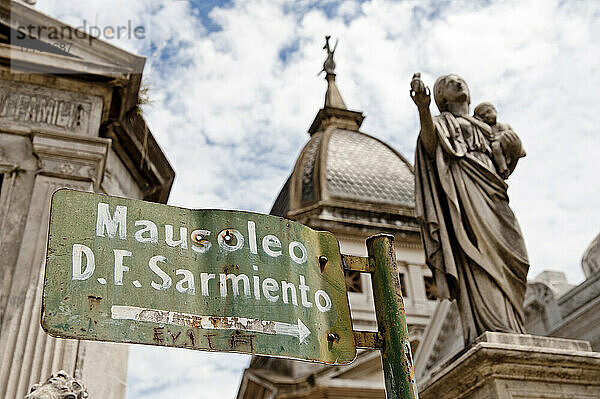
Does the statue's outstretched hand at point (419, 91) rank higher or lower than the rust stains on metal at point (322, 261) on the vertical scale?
higher

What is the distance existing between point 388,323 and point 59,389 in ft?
7.80

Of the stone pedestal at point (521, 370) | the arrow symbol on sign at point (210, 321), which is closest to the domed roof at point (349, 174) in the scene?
the stone pedestal at point (521, 370)

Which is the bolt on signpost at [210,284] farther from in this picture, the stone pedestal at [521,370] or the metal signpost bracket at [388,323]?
the stone pedestal at [521,370]

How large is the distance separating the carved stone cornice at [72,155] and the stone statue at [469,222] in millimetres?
4104

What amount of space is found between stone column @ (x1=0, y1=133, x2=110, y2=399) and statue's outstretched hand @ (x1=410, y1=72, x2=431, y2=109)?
14.1 feet

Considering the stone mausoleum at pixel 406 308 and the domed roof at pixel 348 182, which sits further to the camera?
the domed roof at pixel 348 182

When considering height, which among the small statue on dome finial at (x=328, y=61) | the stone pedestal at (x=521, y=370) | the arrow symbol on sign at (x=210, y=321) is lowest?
the arrow symbol on sign at (x=210, y=321)

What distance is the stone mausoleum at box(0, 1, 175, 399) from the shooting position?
6648 mm

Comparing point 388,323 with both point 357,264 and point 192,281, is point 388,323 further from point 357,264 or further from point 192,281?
point 192,281

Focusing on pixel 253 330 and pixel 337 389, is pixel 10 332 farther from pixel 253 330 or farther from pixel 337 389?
pixel 337 389

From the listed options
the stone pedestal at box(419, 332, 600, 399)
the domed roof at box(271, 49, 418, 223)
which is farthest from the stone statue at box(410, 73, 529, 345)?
the domed roof at box(271, 49, 418, 223)

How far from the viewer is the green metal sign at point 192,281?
2.29 metres

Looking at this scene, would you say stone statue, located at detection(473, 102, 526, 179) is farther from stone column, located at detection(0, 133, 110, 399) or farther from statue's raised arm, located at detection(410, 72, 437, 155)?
stone column, located at detection(0, 133, 110, 399)

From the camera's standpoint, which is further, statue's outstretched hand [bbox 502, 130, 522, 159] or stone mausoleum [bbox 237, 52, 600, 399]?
statue's outstretched hand [bbox 502, 130, 522, 159]
